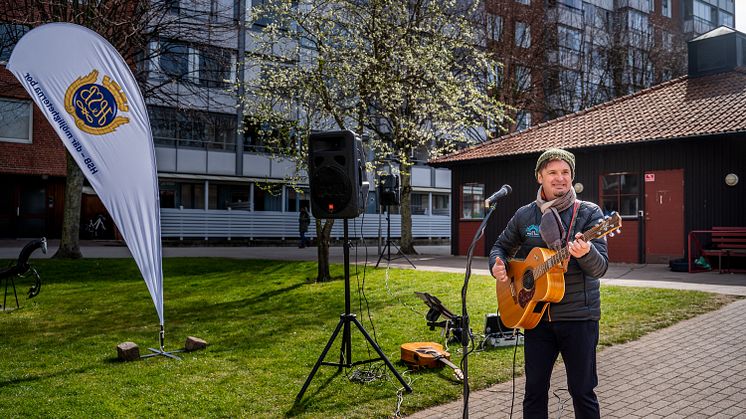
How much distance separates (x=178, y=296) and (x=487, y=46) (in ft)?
65.8

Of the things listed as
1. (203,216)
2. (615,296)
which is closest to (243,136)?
(203,216)

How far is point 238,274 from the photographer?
1413 centimetres

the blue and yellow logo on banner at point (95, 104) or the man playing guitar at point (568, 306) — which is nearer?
the man playing guitar at point (568, 306)

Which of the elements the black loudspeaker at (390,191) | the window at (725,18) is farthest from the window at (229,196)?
the window at (725,18)

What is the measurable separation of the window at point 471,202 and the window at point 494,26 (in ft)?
30.9

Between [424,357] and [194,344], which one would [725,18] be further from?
[194,344]

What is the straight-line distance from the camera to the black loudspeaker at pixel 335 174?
18.2ft

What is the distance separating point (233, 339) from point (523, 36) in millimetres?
23776

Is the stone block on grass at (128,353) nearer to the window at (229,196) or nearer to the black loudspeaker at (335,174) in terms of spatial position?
the black loudspeaker at (335,174)

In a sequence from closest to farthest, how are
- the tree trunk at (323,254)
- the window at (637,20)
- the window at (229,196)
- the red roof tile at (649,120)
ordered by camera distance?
→ the tree trunk at (323,254)
the red roof tile at (649,120)
the window at (229,196)
the window at (637,20)

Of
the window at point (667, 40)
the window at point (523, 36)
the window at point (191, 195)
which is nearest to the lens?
the window at point (523, 36)

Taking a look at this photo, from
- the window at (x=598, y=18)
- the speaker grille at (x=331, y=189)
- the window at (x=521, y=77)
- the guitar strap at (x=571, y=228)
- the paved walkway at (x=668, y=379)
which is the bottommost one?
the paved walkway at (x=668, y=379)

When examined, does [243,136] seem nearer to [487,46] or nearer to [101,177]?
[487,46]

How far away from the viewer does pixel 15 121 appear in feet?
80.9
